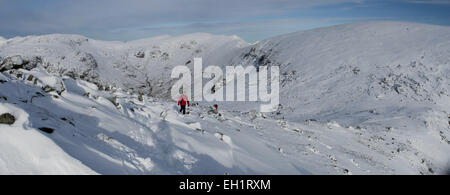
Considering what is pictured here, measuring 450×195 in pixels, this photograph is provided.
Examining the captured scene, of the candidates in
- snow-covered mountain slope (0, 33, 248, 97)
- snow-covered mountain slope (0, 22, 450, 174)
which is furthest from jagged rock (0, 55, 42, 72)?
snow-covered mountain slope (0, 33, 248, 97)

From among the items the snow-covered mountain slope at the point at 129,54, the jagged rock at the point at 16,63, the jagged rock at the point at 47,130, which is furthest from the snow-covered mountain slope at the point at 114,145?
the snow-covered mountain slope at the point at 129,54

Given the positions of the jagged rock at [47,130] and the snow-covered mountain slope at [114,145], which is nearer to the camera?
the snow-covered mountain slope at [114,145]

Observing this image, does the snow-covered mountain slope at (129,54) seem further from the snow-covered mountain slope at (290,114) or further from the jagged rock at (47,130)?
the jagged rock at (47,130)

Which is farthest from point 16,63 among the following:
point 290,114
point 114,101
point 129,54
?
point 129,54

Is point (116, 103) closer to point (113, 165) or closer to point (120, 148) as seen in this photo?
point (120, 148)

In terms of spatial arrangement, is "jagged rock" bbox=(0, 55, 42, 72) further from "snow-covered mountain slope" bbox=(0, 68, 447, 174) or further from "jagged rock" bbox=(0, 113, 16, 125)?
"jagged rock" bbox=(0, 113, 16, 125)

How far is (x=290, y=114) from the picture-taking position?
2598 centimetres

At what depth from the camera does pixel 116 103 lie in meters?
8.95

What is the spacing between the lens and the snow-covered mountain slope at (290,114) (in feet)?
17.4

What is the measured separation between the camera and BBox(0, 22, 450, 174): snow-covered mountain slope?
5.29 m

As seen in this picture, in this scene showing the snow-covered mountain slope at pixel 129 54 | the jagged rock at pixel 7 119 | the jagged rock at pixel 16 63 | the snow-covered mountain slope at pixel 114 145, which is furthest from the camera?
the snow-covered mountain slope at pixel 129 54

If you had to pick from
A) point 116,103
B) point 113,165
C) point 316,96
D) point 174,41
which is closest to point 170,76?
point 174,41

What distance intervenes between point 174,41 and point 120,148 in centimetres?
8997
